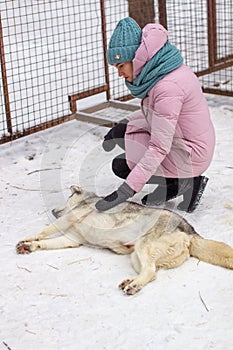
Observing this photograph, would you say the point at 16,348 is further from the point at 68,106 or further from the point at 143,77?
the point at 68,106

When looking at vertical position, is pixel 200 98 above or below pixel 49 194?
above

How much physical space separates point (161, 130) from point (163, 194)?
0.63 metres

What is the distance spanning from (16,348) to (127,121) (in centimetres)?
187

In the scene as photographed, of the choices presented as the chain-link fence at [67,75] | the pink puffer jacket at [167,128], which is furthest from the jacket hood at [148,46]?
the chain-link fence at [67,75]

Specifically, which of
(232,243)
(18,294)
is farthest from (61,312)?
(232,243)

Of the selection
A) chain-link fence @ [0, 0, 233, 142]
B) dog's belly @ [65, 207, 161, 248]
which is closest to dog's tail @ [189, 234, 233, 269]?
dog's belly @ [65, 207, 161, 248]

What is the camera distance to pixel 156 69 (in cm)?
363

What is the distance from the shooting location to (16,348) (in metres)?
2.74

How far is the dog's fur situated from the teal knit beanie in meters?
0.83

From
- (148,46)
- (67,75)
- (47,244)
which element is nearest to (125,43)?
(148,46)

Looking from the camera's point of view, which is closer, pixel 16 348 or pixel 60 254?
pixel 16 348

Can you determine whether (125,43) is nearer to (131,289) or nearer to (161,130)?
(161,130)

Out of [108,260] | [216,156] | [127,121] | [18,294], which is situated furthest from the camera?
[216,156]

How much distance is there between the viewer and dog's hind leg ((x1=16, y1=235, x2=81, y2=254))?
11.8ft
